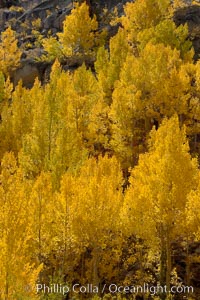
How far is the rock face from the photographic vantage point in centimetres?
4941

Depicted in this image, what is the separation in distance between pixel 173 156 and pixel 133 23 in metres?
34.7

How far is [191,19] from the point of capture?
172 ft

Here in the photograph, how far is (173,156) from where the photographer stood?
17.5 meters

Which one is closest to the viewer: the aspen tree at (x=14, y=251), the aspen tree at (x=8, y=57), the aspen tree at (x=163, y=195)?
the aspen tree at (x=14, y=251)

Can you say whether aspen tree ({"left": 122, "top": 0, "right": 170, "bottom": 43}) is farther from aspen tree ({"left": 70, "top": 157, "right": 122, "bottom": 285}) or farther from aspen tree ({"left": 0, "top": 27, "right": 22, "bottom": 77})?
aspen tree ({"left": 70, "top": 157, "right": 122, "bottom": 285})


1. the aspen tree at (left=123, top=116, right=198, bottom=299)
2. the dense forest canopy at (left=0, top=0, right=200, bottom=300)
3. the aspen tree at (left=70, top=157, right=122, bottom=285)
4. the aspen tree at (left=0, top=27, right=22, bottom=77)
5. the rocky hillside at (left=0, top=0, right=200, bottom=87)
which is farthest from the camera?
the aspen tree at (left=0, top=27, right=22, bottom=77)

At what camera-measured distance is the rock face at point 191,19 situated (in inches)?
1945

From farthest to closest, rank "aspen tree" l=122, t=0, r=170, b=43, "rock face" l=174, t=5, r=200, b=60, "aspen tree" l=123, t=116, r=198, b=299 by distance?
"rock face" l=174, t=5, r=200, b=60
"aspen tree" l=122, t=0, r=170, b=43
"aspen tree" l=123, t=116, r=198, b=299

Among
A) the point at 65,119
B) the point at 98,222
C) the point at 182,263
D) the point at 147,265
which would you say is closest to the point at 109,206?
the point at 98,222

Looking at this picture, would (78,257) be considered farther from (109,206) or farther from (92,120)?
(92,120)

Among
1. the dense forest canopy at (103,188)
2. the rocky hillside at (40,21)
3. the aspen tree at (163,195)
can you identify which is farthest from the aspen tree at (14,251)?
the rocky hillside at (40,21)

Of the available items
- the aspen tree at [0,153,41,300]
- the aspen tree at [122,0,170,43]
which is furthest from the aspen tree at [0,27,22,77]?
the aspen tree at [0,153,41,300]

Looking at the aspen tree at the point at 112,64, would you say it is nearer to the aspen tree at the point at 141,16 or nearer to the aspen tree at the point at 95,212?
the aspen tree at the point at 141,16

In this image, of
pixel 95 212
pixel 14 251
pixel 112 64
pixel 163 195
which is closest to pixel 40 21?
pixel 112 64
